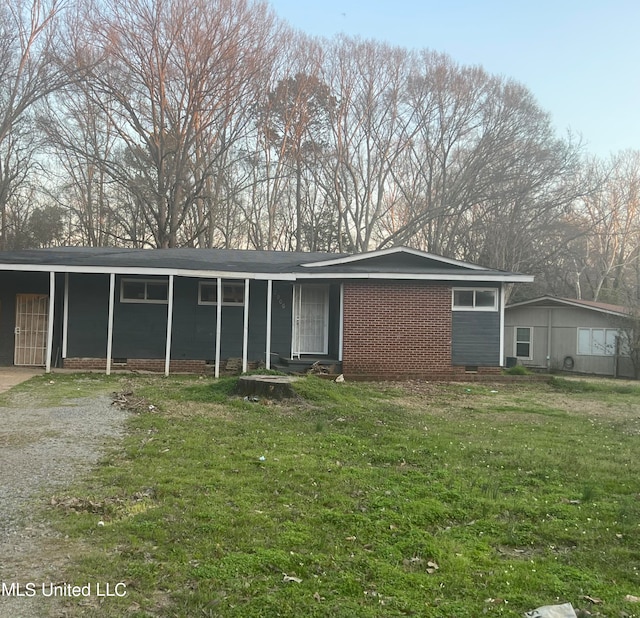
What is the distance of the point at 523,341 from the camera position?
24.3 metres

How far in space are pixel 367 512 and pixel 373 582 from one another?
4.13 feet

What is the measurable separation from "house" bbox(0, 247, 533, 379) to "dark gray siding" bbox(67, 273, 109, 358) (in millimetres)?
26

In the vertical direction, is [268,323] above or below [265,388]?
above

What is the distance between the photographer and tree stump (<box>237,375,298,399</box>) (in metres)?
10.8

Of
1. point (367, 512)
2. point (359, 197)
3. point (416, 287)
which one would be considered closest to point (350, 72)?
point (359, 197)

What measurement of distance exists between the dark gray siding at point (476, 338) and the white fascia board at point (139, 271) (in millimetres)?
4884

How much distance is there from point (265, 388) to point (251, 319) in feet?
19.1

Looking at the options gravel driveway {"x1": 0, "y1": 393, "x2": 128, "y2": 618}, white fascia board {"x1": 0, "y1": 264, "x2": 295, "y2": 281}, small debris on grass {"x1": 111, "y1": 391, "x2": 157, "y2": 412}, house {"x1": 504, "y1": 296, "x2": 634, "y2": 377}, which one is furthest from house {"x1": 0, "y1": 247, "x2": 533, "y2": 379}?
house {"x1": 504, "y1": 296, "x2": 634, "y2": 377}

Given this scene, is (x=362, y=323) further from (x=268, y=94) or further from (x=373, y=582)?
(x=268, y=94)

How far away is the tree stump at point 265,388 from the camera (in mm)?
10789

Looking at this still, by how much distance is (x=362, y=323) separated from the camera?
15930 mm

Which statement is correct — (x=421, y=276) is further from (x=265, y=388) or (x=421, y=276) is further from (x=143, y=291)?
(x=143, y=291)

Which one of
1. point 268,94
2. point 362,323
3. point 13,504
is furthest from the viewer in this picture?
point 268,94

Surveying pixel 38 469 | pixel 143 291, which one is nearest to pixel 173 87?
pixel 143 291
